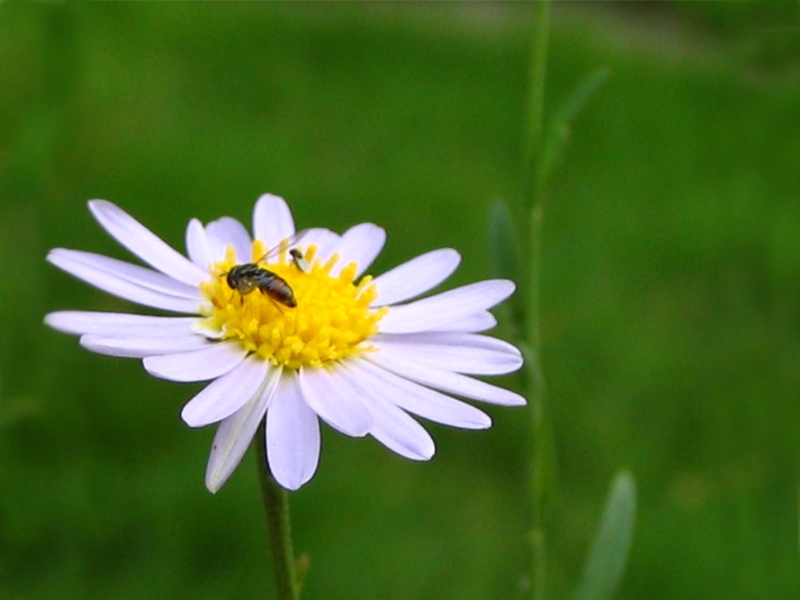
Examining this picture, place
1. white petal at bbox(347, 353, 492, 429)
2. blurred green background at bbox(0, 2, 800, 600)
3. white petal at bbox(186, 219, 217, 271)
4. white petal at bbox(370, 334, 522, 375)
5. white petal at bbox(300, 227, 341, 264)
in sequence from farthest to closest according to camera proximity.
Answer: blurred green background at bbox(0, 2, 800, 600), white petal at bbox(300, 227, 341, 264), white petal at bbox(186, 219, 217, 271), white petal at bbox(370, 334, 522, 375), white petal at bbox(347, 353, 492, 429)

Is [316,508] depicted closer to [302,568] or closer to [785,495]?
[785,495]

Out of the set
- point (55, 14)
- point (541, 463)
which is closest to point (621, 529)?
point (541, 463)

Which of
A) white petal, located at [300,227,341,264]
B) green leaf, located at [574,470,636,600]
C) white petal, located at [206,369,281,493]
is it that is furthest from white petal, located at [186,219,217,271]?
green leaf, located at [574,470,636,600]

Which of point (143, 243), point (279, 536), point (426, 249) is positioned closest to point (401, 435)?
point (279, 536)

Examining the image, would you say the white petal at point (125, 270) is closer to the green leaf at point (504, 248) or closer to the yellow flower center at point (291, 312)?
the yellow flower center at point (291, 312)

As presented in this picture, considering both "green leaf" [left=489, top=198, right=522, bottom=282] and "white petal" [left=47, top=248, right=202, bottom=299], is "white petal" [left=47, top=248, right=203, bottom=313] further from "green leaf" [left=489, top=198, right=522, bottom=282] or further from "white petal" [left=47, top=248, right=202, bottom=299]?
"green leaf" [left=489, top=198, right=522, bottom=282]

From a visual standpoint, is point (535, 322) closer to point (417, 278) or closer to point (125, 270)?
point (417, 278)
